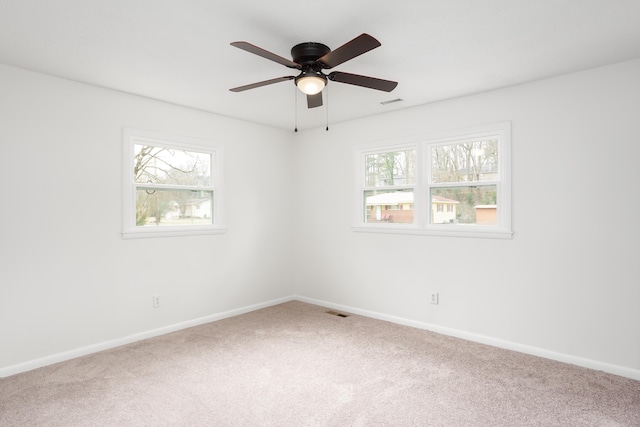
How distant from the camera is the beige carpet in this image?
2.39m

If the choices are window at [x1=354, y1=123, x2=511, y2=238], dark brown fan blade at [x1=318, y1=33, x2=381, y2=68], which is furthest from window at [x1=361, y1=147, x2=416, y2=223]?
dark brown fan blade at [x1=318, y1=33, x2=381, y2=68]

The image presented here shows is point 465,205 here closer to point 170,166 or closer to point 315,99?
point 315,99

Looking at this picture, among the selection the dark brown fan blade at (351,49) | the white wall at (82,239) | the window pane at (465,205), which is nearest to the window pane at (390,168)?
the window pane at (465,205)

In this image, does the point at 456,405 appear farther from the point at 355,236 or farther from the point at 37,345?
the point at 37,345

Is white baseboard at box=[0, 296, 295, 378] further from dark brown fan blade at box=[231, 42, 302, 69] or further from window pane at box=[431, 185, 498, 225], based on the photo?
dark brown fan blade at box=[231, 42, 302, 69]

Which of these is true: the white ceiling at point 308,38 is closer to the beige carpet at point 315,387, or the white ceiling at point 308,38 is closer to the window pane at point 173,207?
the window pane at point 173,207

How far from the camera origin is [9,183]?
3.03m

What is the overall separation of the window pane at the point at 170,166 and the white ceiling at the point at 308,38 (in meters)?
0.70

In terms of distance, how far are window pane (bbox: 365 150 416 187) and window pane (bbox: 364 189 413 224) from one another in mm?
118

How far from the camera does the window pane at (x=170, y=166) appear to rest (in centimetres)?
395

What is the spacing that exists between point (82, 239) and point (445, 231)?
A: 3.60 metres

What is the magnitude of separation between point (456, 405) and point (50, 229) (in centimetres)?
357

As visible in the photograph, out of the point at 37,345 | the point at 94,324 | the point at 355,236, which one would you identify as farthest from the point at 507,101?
the point at 37,345

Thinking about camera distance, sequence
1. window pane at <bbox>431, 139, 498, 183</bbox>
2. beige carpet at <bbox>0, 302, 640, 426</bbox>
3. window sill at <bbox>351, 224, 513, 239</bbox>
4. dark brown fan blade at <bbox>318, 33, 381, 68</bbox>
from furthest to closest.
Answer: window pane at <bbox>431, 139, 498, 183</bbox> → window sill at <bbox>351, 224, 513, 239</bbox> → beige carpet at <bbox>0, 302, 640, 426</bbox> → dark brown fan blade at <bbox>318, 33, 381, 68</bbox>
